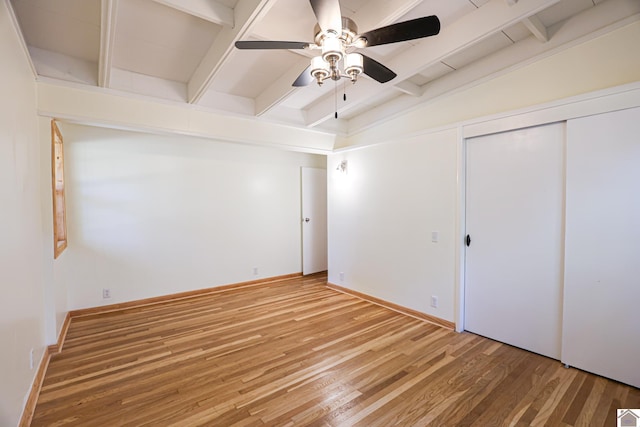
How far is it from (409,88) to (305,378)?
10.2 ft

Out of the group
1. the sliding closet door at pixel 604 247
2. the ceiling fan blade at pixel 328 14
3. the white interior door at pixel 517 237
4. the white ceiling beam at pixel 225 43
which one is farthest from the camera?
the white interior door at pixel 517 237

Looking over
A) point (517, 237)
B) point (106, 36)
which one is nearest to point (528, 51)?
point (517, 237)

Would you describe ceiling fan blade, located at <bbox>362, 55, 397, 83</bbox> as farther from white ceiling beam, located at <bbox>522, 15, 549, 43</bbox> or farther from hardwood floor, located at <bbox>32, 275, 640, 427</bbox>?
hardwood floor, located at <bbox>32, 275, 640, 427</bbox>

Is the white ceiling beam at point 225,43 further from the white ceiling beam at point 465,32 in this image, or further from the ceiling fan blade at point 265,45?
the white ceiling beam at point 465,32

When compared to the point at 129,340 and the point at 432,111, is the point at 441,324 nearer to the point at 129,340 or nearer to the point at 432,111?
the point at 432,111

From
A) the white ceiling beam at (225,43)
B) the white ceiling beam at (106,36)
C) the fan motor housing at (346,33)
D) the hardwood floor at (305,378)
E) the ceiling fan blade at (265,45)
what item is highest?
the white ceiling beam at (225,43)

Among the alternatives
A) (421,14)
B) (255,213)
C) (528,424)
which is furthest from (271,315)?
(421,14)

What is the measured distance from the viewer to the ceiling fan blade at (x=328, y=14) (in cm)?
146

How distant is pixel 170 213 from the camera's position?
13.5 feet

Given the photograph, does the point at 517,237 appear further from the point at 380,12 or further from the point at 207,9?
the point at 207,9

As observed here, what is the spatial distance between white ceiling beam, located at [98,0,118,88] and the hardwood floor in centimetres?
251

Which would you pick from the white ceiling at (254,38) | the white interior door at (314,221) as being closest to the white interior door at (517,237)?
the white ceiling at (254,38)

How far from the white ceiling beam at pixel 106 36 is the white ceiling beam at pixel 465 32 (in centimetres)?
220

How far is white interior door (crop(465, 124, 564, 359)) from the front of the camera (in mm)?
2484
